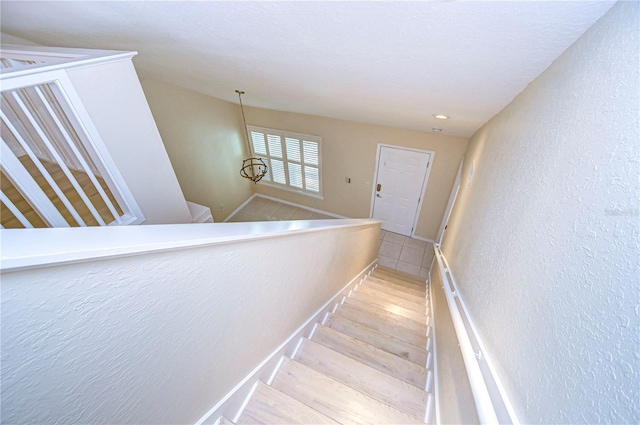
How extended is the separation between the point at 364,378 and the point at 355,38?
1.92 m

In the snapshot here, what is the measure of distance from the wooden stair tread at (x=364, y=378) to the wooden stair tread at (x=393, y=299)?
122 cm

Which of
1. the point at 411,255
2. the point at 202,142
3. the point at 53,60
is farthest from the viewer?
the point at 411,255

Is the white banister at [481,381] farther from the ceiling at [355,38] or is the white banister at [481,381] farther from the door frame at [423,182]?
the door frame at [423,182]

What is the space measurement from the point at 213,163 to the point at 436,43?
173 inches

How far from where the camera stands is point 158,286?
785 millimetres

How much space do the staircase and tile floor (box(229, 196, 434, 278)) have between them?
2.10 meters

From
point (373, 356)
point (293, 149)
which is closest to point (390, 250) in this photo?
point (293, 149)

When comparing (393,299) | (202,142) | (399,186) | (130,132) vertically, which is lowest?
(393,299)

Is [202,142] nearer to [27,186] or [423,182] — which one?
[27,186]

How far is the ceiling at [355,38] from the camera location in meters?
0.86

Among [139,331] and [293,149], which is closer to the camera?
[139,331]

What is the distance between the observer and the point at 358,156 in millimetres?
4680

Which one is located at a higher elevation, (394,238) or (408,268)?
(394,238)

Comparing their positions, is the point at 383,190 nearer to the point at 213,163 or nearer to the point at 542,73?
the point at 213,163
